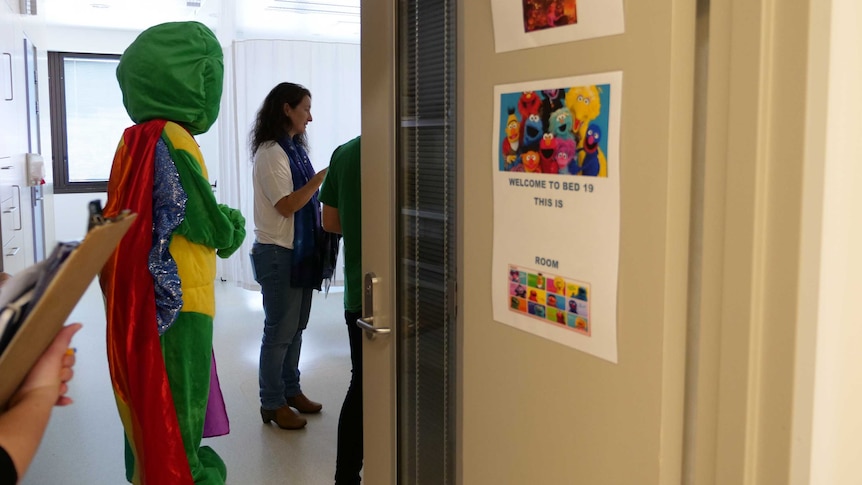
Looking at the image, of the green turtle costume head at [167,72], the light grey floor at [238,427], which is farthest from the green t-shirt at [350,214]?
the light grey floor at [238,427]

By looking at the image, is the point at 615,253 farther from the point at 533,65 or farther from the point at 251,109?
the point at 251,109

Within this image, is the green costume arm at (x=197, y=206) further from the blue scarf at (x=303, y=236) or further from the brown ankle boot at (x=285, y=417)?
the brown ankle boot at (x=285, y=417)

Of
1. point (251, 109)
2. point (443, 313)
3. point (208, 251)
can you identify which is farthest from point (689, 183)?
point (251, 109)

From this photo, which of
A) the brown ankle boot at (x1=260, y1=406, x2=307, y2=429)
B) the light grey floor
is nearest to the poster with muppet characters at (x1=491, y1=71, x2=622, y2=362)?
the light grey floor

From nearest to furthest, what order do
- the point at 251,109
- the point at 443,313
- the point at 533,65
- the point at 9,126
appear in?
the point at 533,65 < the point at 443,313 < the point at 9,126 < the point at 251,109

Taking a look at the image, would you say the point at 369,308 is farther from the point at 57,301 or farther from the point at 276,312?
the point at 276,312

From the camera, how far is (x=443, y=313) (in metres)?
Answer: 1.62

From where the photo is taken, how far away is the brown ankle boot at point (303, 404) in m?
3.62

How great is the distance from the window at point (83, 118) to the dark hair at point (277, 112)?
556 centimetres

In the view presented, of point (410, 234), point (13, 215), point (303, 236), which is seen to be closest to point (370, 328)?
point (410, 234)

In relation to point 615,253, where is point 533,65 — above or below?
above

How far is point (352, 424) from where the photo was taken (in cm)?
239

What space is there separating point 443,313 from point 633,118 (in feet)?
2.23

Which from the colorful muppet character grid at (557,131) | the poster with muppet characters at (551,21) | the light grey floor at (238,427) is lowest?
the light grey floor at (238,427)
